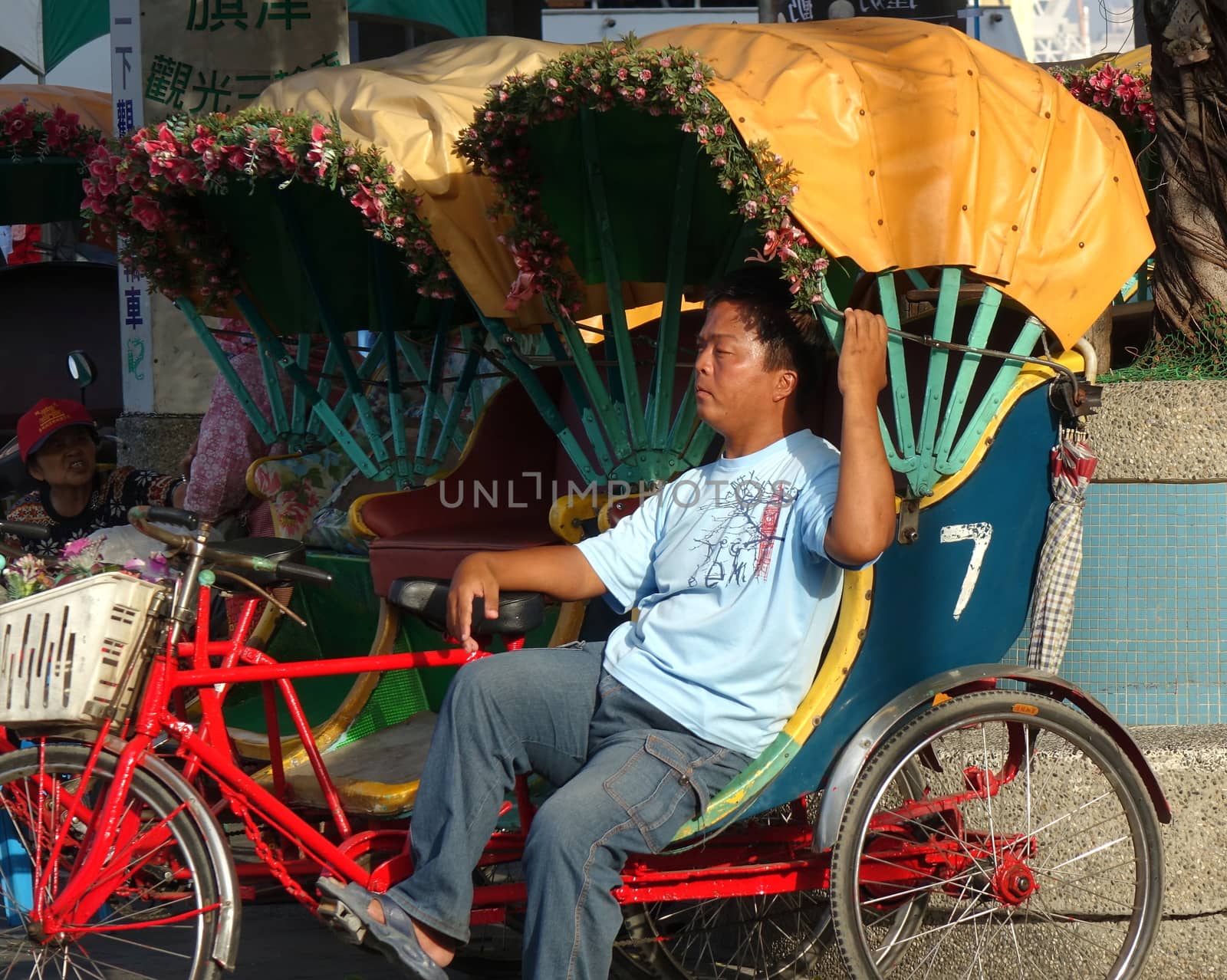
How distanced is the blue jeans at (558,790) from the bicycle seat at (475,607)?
63 mm

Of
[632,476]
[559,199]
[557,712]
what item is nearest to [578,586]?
[557,712]

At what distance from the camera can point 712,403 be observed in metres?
2.76

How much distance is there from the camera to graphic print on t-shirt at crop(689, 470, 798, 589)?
8.68 ft

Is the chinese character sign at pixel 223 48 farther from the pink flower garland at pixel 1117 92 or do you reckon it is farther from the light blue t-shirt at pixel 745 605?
the light blue t-shirt at pixel 745 605

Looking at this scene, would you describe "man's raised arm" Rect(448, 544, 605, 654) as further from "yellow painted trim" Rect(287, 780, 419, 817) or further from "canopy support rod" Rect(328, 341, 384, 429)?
"canopy support rod" Rect(328, 341, 384, 429)

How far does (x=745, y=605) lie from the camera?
2.62m

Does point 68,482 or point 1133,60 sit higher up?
point 1133,60

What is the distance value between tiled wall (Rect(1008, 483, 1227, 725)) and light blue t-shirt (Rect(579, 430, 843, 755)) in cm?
106

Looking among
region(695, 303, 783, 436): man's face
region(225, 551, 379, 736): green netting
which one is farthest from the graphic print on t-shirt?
region(225, 551, 379, 736): green netting

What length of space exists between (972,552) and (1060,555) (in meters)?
0.19

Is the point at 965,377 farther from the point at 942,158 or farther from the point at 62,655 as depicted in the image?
the point at 62,655

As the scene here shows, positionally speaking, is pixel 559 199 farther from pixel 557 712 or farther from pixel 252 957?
pixel 252 957

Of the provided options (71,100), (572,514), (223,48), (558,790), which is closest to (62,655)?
(558,790)

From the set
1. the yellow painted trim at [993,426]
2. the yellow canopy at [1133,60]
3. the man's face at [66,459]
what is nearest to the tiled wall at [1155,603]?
the yellow painted trim at [993,426]
